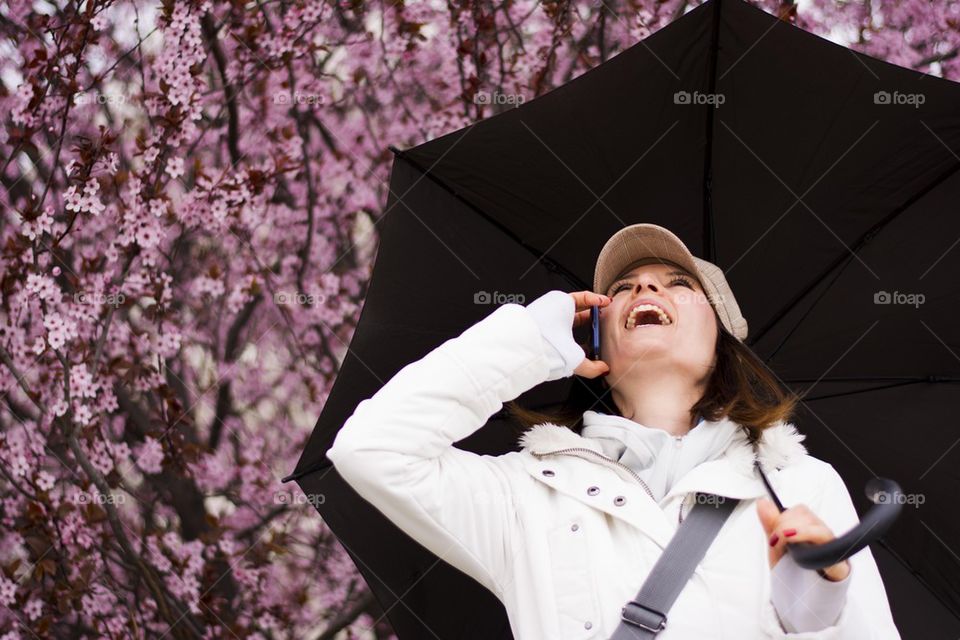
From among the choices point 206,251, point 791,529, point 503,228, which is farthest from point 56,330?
point 791,529

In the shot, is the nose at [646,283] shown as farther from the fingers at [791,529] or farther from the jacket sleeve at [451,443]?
the fingers at [791,529]

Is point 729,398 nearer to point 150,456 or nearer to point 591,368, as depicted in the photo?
point 591,368

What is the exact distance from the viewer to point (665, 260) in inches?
94.0

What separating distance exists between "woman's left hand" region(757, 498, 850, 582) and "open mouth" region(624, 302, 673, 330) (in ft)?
2.25

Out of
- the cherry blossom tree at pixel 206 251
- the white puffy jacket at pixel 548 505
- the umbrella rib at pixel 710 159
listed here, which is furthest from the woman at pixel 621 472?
the cherry blossom tree at pixel 206 251

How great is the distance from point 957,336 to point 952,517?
0.42 metres

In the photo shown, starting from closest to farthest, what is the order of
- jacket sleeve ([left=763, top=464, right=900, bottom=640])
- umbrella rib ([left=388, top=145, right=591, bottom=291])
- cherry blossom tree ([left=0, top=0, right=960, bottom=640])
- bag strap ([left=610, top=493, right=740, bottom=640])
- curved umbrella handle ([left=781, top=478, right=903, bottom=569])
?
curved umbrella handle ([left=781, top=478, right=903, bottom=569])
jacket sleeve ([left=763, top=464, right=900, bottom=640])
bag strap ([left=610, top=493, right=740, bottom=640])
umbrella rib ([left=388, top=145, right=591, bottom=291])
cherry blossom tree ([left=0, top=0, right=960, bottom=640])

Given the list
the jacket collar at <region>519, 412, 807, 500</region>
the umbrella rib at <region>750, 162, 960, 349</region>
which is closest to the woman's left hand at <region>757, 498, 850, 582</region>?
the jacket collar at <region>519, 412, 807, 500</region>

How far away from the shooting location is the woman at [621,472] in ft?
5.96

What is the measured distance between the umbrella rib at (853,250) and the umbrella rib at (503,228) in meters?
0.46

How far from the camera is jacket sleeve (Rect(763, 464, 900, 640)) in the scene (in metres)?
1.69

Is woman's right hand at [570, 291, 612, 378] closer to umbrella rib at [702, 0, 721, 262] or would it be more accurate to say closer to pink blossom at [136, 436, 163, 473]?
umbrella rib at [702, 0, 721, 262]

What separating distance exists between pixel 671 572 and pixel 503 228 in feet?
3.28

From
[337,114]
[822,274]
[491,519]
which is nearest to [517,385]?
[491,519]
